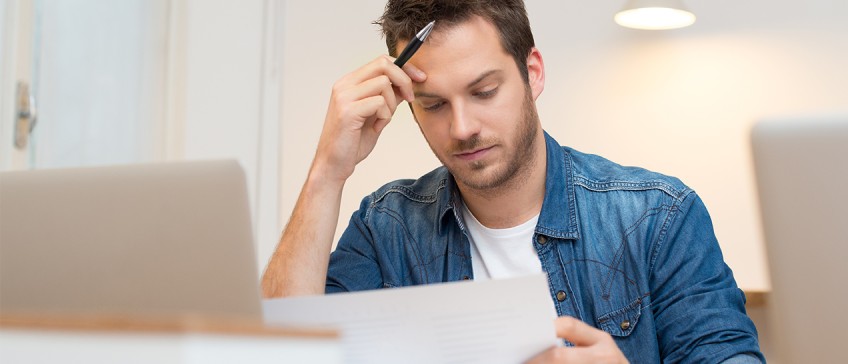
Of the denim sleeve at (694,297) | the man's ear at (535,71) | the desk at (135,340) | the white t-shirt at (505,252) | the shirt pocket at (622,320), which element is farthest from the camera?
the man's ear at (535,71)


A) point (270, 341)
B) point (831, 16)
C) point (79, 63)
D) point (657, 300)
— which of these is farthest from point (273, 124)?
point (270, 341)

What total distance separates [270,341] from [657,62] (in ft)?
9.46

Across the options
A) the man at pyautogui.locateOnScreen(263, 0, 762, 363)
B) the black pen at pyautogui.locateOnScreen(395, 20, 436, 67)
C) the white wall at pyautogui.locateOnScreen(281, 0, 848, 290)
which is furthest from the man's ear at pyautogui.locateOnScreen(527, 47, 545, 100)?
the white wall at pyautogui.locateOnScreen(281, 0, 848, 290)

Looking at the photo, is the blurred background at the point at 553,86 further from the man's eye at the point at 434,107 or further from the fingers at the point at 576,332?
the fingers at the point at 576,332

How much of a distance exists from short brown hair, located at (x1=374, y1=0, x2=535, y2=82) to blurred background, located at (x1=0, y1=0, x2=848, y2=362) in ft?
4.00

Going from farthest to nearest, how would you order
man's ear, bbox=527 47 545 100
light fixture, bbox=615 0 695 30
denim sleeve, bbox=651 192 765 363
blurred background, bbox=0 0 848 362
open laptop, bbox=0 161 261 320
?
light fixture, bbox=615 0 695 30 < blurred background, bbox=0 0 848 362 < man's ear, bbox=527 47 545 100 < denim sleeve, bbox=651 192 765 363 < open laptop, bbox=0 161 261 320

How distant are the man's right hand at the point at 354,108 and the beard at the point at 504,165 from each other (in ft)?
0.38

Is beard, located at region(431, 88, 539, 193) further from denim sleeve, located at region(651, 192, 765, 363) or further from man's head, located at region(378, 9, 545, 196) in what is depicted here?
denim sleeve, located at region(651, 192, 765, 363)

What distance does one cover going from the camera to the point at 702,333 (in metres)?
1.18

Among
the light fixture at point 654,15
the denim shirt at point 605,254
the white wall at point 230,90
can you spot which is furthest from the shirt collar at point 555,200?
the light fixture at point 654,15

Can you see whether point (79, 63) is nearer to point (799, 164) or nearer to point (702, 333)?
point (702, 333)

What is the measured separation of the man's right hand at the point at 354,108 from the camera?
145 centimetres

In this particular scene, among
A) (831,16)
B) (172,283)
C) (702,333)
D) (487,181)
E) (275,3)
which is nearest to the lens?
(172,283)

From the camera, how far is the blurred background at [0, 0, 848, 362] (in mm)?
2809
